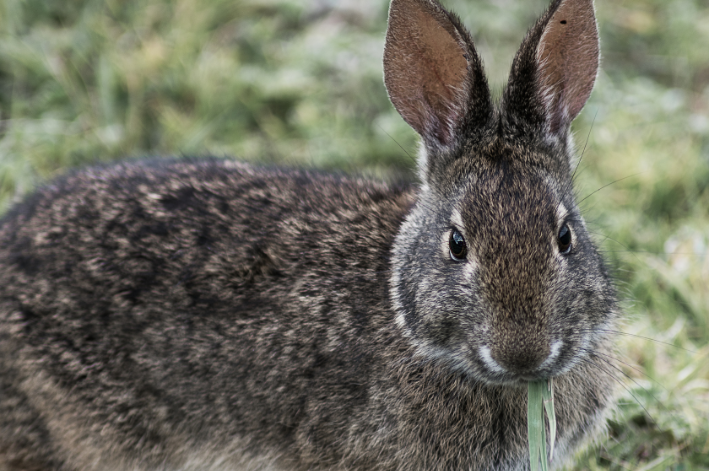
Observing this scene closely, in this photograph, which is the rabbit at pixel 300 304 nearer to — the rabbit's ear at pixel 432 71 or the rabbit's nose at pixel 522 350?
the rabbit's ear at pixel 432 71

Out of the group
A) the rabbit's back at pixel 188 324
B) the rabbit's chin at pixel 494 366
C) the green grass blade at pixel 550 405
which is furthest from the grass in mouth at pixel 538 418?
the rabbit's back at pixel 188 324

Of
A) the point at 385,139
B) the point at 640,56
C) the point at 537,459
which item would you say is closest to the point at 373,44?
the point at 385,139

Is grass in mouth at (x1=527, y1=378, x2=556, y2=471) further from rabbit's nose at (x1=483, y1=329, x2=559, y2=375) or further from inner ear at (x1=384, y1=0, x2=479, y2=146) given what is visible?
inner ear at (x1=384, y1=0, x2=479, y2=146)

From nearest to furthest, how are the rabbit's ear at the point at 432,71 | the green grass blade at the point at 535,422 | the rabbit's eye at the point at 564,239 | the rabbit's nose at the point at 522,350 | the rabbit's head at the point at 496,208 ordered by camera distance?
1. the rabbit's nose at the point at 522,350
2. the rabbit's head at the point at 496,208
3. the rabbit's eye at the point at 564,239
4. the green grass blade at the point at 535,422
5. the rabbit's ear at the point at 432,71

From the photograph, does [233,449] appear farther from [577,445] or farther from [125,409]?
[577,445]

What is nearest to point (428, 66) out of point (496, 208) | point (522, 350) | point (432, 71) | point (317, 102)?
point (432, 71)

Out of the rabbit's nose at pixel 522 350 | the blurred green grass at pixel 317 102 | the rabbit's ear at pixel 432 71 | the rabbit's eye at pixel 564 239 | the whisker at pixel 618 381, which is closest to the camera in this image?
the rabbit's nose at pixel 522 350

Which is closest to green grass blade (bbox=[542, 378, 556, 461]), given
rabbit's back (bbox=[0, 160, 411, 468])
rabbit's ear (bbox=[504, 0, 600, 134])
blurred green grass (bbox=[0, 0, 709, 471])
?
rabbit's back (bbox=[0, 160, 411, 468])
